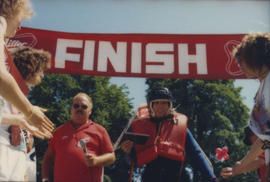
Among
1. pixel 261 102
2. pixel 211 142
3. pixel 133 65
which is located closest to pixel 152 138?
pixel 261 102

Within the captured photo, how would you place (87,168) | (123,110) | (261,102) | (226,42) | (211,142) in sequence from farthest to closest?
(123,110), (211,142), (226,42), (87,168), (261,102)

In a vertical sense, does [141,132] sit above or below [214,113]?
below

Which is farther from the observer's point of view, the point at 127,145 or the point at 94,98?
the point at 94,98

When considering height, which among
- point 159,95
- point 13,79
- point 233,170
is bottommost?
point 233,170

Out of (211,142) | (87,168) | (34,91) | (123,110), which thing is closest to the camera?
(87,168)

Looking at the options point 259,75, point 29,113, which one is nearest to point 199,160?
point 259,75

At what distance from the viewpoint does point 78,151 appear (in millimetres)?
4121

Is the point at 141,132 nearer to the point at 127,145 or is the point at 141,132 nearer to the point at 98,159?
the point at 127,145

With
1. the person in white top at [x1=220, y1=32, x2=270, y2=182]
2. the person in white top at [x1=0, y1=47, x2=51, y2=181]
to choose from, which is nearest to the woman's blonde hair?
the person in white top at [x1=0, y1=47, x2=51, y2=181]

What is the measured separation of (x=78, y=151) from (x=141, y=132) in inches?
34.3

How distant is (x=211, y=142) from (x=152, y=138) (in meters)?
20.3

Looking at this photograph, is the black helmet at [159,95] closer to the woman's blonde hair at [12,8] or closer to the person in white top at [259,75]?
the person in white top at [259,75]

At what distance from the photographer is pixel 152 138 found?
13.7ft

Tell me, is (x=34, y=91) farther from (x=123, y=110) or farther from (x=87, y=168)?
(x=87, y=168)
